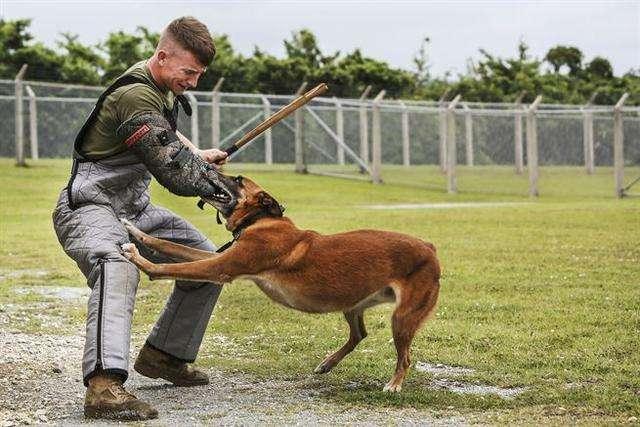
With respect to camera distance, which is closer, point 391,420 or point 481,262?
point 391,420

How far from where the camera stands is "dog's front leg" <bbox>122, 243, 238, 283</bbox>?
723cm

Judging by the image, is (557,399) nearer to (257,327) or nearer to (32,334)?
(257,327)

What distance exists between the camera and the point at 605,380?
7855 mm

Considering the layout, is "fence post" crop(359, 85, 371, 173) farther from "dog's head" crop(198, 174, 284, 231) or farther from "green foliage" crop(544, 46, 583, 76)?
"dog's head" crop(198, 174, 284, 231)

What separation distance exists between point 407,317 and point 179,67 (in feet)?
6.52

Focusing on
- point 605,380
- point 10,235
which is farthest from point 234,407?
point 10,235

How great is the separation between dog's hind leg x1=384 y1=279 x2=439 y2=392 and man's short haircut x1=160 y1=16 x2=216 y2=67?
71.5 inches

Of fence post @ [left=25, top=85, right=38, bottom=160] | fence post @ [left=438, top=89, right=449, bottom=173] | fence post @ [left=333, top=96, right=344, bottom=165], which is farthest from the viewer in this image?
fence post @ [left=333, top=96, right=344, bottom=165]

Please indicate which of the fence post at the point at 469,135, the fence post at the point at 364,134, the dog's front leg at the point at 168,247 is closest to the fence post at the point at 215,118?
the fence post at the point at 364,134

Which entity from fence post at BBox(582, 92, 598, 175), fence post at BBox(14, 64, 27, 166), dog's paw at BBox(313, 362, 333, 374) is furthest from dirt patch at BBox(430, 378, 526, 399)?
fence post at BBox(582, 92, 598, 175)

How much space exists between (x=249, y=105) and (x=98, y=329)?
27871 millimetres

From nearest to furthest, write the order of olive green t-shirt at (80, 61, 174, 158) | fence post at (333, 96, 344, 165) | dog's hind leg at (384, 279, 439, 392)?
olive green t-shirt at (80, 61, 174, 158) < dog's hind leg at (384, 279, 439, 392) < fence post at (333, 96, 344, 165)

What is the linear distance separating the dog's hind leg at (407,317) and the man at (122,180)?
4.24 ft

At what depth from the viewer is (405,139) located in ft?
120
